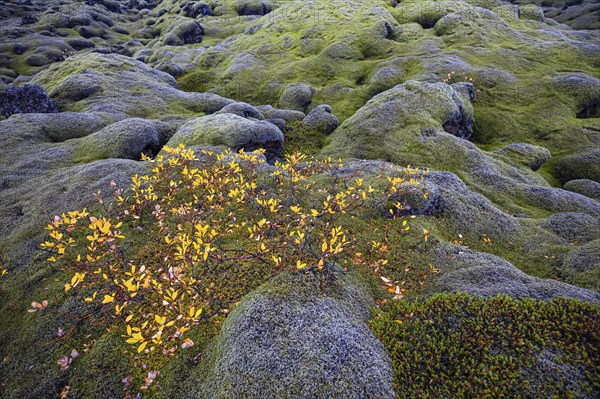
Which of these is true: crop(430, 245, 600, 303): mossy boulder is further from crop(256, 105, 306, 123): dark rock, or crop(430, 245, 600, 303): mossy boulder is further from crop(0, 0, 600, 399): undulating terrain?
crop(256, 105, 306, 123): dark rock

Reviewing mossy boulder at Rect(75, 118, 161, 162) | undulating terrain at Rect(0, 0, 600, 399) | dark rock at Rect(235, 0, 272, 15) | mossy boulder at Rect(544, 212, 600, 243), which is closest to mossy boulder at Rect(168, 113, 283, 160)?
undulating terrain at Rect(0, 0, 600, 399)

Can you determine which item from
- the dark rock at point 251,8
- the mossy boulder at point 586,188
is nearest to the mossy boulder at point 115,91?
the mossy boulder at point 586,188

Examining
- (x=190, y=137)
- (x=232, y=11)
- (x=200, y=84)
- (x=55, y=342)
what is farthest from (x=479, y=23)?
(x=232, y=11)

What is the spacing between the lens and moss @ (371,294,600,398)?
5.45 m

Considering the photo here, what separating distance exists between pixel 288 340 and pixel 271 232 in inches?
174

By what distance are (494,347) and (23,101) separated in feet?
111

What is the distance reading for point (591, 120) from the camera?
30047 mm

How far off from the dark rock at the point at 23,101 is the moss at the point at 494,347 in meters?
31.3

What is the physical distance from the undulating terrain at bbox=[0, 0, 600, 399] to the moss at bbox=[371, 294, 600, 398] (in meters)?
0.04

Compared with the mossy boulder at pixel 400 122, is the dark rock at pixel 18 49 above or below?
below

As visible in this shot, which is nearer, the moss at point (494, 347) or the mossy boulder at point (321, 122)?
the moss at point (494, 347)

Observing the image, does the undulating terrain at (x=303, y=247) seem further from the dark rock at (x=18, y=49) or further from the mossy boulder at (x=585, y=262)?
the dark rock at (x=18, y=49)

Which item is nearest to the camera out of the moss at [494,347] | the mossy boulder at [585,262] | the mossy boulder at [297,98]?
the moss at [494,347]

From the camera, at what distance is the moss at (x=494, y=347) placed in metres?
5.45
